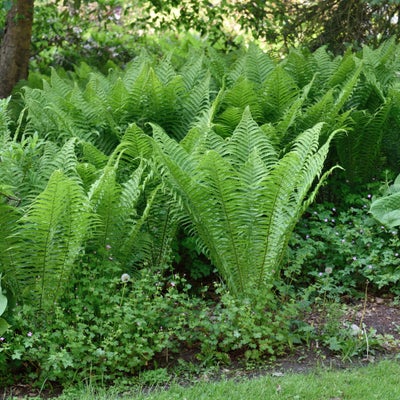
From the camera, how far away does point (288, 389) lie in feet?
12.0

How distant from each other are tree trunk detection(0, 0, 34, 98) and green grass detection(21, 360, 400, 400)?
17.0ft

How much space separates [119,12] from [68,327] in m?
9.75

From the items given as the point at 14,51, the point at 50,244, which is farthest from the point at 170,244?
the point at 14,51

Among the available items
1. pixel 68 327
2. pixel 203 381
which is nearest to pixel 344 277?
pixel 203 381

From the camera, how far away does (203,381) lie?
3785 millimetres

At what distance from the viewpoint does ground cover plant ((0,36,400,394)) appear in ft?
12.8

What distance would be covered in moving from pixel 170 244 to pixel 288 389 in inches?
56.6

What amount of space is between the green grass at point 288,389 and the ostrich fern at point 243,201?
64 cm

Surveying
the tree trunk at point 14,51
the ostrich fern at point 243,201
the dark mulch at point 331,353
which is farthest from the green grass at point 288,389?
the tree trunk at point 14,51

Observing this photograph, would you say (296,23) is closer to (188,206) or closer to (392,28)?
(392,28)

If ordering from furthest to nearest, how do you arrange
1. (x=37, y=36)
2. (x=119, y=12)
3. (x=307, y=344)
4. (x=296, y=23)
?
1. (x=119, y=12)
2. (x=37, y=36)
3. (x=296, y=23)
4. (x=307, y=344)

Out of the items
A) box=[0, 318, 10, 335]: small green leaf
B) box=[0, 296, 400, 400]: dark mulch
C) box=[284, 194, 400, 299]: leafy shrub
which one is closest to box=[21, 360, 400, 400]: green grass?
box=[0, 296, 400, 400]: dark mulch

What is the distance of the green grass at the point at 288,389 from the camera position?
361 centimetres

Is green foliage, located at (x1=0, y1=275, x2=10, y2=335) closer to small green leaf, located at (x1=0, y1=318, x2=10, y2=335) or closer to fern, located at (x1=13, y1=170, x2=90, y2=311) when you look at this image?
small green leaf, located at (x1=0, y1=318, x2=10, y2=335)
